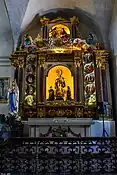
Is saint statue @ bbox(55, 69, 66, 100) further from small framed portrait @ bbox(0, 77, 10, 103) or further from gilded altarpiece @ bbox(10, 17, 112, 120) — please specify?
small framed portrait @ bbox(0, 77, 10, 103)

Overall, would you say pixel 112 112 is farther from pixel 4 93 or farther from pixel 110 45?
pixel 4 93

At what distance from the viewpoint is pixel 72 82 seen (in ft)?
44.0

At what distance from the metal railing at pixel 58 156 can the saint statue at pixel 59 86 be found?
5.82 metres

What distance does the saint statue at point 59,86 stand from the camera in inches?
517

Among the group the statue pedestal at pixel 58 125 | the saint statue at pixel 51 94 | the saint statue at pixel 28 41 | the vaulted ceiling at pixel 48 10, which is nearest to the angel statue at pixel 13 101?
the statue pedestal at pixel 58 125

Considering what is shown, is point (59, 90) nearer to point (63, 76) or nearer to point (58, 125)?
point (63, 76)

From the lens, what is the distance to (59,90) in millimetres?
13297

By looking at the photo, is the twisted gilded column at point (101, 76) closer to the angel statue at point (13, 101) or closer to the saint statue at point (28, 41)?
the saint statue at point (28, 41)

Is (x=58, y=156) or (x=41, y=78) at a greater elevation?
(x=41, y=78)

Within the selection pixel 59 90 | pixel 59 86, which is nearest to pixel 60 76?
pixel 59 86

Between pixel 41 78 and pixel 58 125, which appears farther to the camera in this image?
pixel 41 78

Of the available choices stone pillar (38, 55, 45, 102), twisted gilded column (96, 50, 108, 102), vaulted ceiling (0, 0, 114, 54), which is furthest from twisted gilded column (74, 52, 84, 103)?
vaulted ceiling (0, 0, 114, 54)

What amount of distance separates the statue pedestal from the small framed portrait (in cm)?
218

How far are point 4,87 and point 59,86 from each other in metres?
2.56
